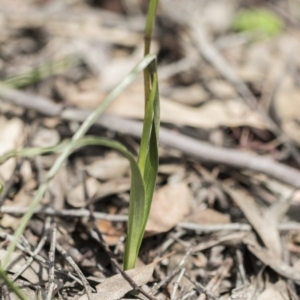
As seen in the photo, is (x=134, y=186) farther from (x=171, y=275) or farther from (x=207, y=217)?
(x=207, y=217)

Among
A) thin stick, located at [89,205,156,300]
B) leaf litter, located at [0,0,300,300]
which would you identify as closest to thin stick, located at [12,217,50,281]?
leaf litter, located at [0,0,300,300]

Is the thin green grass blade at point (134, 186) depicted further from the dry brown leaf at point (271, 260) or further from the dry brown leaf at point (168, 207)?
the dry brown leaf at point (271, 260)

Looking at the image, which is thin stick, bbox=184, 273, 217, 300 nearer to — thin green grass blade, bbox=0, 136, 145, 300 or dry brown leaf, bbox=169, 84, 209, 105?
thin green grass blade, bbox=0, 136, 145, 300

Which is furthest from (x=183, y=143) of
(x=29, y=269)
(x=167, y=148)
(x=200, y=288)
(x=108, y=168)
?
(x=29, y=269)

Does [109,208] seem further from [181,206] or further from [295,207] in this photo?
[295,207]

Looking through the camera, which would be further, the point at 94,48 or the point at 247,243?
the point at 94,48

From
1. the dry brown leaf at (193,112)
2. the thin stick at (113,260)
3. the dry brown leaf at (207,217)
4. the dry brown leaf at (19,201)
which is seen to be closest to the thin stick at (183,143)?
the dry brown leaf at (193,112)

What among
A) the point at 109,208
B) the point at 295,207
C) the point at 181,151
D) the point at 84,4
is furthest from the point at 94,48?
the point at 295,207
